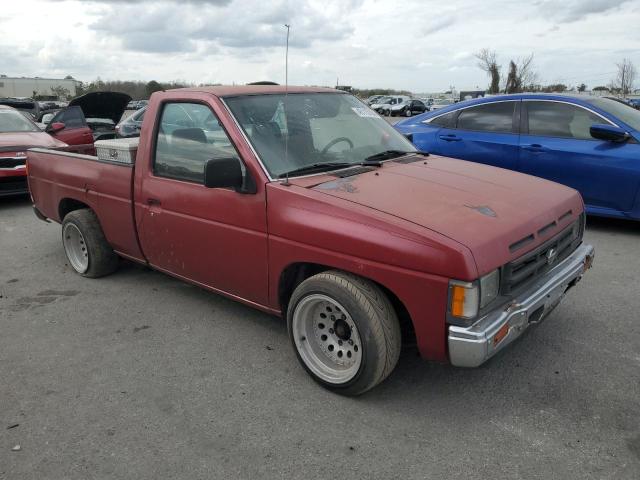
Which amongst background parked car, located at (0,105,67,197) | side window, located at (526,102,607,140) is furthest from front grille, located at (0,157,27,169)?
side window, located at (526,102,607,140)

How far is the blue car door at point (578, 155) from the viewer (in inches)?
230

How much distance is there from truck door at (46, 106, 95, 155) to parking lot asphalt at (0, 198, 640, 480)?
6736mm

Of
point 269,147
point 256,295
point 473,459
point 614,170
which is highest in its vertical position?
point 269,147

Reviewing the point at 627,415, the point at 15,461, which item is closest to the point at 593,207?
the point at 627,415

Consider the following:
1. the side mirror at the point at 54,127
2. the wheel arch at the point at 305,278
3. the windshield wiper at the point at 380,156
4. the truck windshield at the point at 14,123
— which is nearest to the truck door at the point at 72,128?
the side mirror at the point at 54,127

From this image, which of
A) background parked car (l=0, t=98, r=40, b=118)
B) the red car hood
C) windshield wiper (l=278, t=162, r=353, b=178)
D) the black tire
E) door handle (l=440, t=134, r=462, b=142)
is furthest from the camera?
background parked car (l=0, t=98, r=40, b=118)

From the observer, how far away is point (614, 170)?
19.2ft

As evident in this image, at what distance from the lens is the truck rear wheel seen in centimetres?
489

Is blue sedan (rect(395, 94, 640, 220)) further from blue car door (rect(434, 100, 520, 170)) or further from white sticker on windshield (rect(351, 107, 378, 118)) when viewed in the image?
white sticker on windshield (rect(351, 107, 378, 118))

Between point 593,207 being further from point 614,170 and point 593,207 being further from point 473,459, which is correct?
point 473,459

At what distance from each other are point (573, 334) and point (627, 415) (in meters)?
0.98

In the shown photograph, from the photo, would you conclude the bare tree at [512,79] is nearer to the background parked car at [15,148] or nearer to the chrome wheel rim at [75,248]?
the background parked car at [15,148]

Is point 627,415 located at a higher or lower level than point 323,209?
lower

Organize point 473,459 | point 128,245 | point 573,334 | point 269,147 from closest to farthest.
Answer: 1. point 473,459
2. point 269,147
3. point 573,334
4. point 128,245
